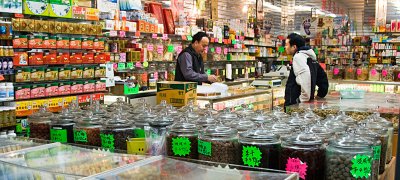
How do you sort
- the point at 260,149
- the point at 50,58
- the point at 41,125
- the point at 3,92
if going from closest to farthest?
the point at 260,149
the point at 41,125
the point at 3,92
the point at 50,58

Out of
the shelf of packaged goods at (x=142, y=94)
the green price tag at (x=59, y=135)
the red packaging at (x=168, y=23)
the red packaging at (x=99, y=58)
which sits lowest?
the shelf of packaged goods at (x=142, y=94)

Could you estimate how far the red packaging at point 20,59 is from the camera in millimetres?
4828

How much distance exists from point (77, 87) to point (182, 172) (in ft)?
13.8

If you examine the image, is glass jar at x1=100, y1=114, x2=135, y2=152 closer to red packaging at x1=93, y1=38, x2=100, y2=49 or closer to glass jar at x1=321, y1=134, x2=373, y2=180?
glass jar at x1=321, y1=134, x2=373, y2=180

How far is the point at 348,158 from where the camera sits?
172 centimetres

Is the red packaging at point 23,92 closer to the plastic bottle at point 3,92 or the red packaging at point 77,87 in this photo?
the plastic bottle at point 3,92

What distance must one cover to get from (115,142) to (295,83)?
340 centimetres

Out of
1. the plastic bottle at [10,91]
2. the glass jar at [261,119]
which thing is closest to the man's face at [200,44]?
the plastic bottle at [10,91]

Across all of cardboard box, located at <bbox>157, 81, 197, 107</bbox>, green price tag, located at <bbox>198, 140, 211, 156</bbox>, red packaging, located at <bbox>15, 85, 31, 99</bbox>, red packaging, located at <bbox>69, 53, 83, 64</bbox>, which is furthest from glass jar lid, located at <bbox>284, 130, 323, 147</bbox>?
red packaging, located at <bbox>69, 53, 83, 64</bbox>

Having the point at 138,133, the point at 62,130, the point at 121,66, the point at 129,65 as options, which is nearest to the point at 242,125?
the point at 138,133

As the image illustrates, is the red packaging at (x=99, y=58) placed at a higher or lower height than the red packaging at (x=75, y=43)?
lower

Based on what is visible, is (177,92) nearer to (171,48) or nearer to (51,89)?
(51,89)

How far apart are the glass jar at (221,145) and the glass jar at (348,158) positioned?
42cm

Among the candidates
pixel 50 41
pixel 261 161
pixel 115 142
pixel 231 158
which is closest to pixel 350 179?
pixel 261 161
